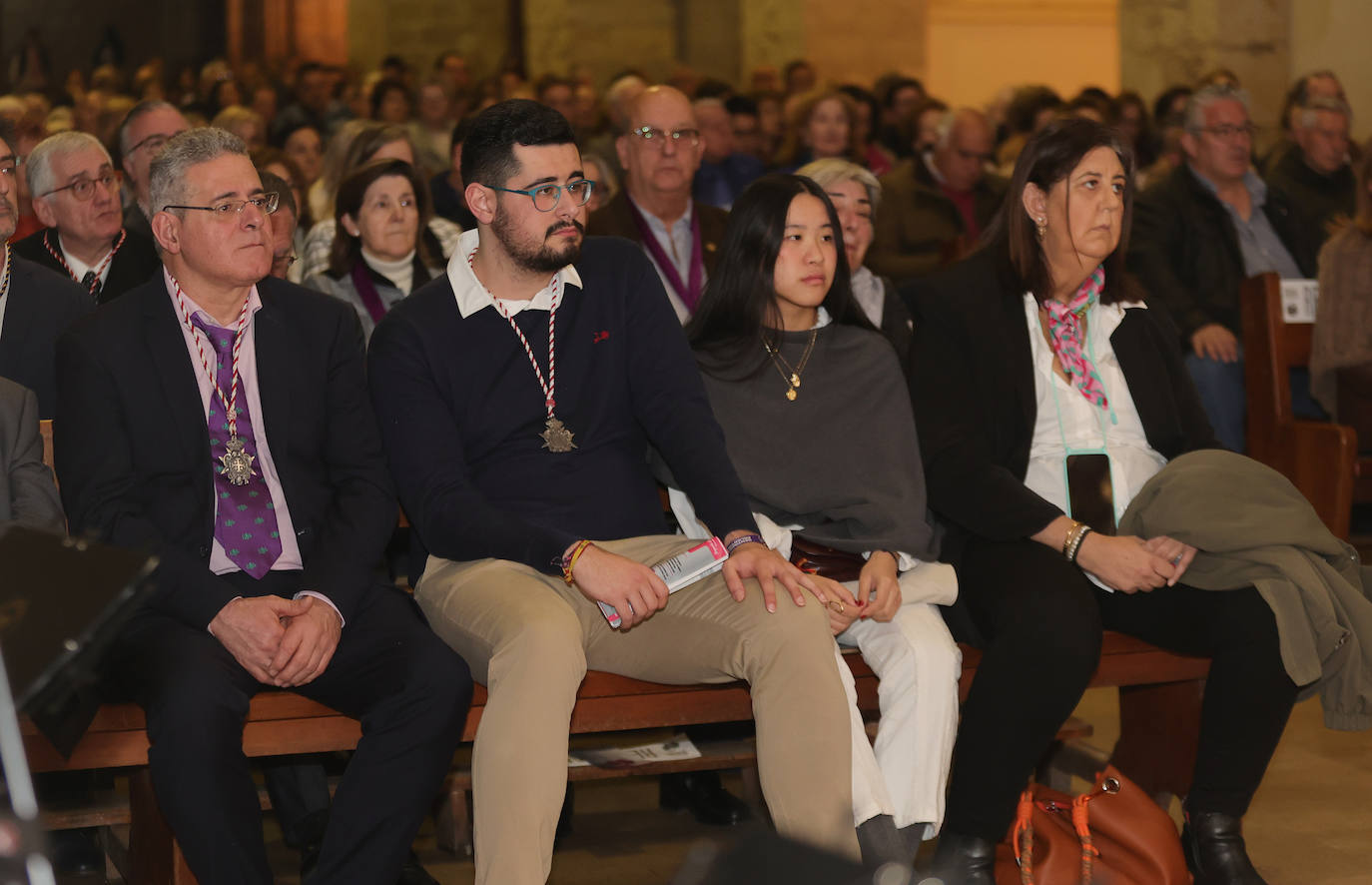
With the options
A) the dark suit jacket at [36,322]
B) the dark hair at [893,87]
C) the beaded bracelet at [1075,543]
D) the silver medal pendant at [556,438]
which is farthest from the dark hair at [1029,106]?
the dark suit jacket at [36,322]

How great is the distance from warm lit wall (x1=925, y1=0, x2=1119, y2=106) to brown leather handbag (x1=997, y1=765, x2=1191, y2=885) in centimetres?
1394

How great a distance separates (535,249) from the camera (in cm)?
352

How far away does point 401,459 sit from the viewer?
3.44 meters

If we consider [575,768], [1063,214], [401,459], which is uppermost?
[1063,214]

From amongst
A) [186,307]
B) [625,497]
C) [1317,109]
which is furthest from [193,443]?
[1317,109]

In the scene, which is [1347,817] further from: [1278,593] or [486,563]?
[486,563]

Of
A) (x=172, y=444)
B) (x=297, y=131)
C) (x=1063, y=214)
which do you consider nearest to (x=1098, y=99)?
(x=297, y=131)

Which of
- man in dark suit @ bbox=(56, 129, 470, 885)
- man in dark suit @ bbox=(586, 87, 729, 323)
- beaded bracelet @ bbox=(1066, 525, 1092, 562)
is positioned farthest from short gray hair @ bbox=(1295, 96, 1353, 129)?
man in dark suit @ bbox=(56, 129, 470, 885)

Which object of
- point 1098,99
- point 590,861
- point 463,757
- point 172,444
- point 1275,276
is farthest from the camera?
point 1098,99

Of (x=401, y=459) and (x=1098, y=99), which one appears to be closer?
(x=401, y=459)

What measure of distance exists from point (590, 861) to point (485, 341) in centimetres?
125

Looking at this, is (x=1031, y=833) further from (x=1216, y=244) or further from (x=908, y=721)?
(x=1216, y=244)

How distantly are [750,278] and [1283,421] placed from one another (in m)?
2.41

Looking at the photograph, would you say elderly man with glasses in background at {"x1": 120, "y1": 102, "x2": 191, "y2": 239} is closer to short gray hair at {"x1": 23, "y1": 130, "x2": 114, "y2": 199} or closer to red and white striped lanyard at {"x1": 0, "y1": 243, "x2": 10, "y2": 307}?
short gray hair at {"x1": 23, "y1": 130, "x2": 114, "y2": 199}
